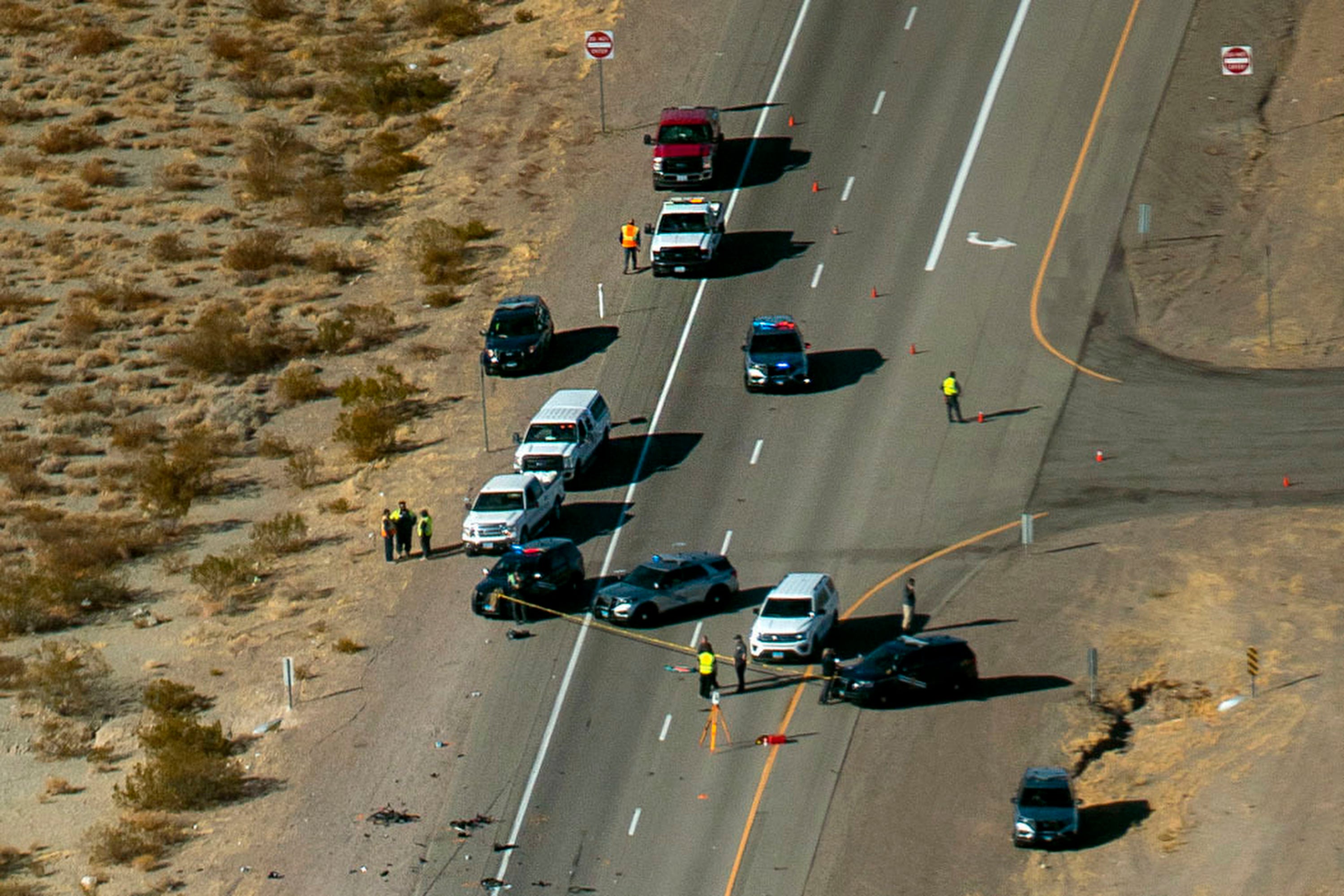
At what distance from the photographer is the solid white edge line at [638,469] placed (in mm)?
45312

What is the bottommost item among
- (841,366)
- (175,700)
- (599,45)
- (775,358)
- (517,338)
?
(175,700)

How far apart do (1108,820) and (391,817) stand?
576 inches

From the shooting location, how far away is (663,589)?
50219mm

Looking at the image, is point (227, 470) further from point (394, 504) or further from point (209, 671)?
point (209, 671)

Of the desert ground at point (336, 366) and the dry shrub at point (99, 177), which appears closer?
the desert ground at point (336, 366)

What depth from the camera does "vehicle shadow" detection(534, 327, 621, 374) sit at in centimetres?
6291

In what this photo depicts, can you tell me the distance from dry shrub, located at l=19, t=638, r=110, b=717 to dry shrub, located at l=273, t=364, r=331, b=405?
1251cm

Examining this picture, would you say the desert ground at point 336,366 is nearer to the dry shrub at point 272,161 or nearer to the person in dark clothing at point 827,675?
the dry shrub at point 272,161

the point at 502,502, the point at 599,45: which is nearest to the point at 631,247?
the point at 599,45

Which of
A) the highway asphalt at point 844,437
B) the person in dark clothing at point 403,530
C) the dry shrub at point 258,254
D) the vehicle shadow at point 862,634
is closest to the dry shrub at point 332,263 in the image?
the dry shrub at point 258,254

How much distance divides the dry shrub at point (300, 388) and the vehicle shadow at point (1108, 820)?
29.5 meters

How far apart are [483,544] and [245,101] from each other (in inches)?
1250

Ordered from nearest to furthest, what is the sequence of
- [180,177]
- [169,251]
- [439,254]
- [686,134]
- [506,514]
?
[506,514], [686,134], [439,254], [169,251], [180,177]

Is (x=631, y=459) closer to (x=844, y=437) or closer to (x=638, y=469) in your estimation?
(x=638, y=469)
